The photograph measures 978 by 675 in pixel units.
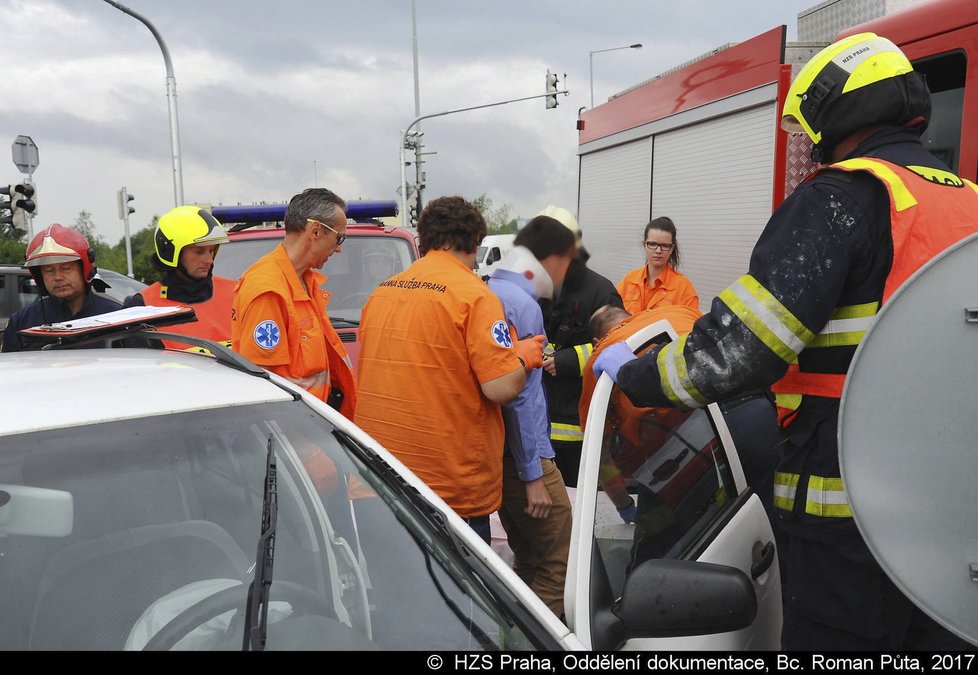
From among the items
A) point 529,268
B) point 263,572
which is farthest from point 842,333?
point 529,268

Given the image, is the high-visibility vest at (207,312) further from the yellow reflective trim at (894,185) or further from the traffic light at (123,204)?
the traffic light at (123,204)

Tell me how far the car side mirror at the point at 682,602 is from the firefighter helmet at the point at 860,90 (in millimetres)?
1148

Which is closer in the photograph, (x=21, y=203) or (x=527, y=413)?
(x=527, y=413)

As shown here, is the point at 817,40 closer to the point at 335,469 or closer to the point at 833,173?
the point at 833,173

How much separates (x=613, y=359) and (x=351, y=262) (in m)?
3.75

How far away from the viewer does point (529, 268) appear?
11.3 feet

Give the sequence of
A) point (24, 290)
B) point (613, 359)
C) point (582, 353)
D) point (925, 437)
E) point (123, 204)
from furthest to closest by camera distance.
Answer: point (123, 204)
point (24, 290)
point (582, 353)
point (613, 359)
point (925, 437)

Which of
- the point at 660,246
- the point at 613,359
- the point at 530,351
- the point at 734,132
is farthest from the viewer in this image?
the point at 660,246

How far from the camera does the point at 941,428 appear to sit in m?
1.30

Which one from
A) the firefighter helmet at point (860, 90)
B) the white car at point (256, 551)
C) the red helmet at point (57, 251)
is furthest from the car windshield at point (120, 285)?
the firefighter helmet at point (860, 90)

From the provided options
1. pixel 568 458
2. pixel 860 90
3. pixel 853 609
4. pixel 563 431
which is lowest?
pixel 568 458

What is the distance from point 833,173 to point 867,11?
290cm

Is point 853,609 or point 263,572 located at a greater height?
point 263,572

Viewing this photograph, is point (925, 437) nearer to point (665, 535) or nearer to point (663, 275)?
point (665, 535)
